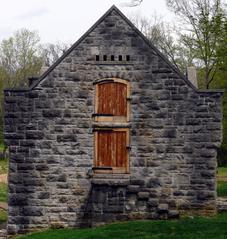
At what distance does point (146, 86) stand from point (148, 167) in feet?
8.10

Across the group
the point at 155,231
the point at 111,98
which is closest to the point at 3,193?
the point at 111,98

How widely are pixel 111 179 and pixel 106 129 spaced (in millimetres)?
1531

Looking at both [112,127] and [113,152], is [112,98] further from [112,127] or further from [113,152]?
[113,152]

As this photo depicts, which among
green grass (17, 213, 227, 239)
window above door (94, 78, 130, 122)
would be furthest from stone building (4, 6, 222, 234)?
green grass (17, 213, 227, 239)

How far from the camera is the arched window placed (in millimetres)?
15328

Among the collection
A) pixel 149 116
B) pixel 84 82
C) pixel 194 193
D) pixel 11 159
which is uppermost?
pixel 84 82

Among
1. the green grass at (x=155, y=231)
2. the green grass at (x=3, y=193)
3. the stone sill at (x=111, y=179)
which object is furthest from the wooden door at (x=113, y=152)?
the green grass at (x=3, y=193)

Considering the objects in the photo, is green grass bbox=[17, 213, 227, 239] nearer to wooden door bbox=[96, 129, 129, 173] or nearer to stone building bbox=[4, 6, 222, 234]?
stone building bbox=[4, 6, 222, 234]

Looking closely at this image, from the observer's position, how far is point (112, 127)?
50.6ft

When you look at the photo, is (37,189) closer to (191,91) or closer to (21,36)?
(191,91)

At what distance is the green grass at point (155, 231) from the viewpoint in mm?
13438

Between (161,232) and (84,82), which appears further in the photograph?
(84,82)

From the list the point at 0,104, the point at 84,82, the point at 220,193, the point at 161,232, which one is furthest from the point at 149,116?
the point at 0,104

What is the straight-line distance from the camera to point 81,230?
48.3 feet
